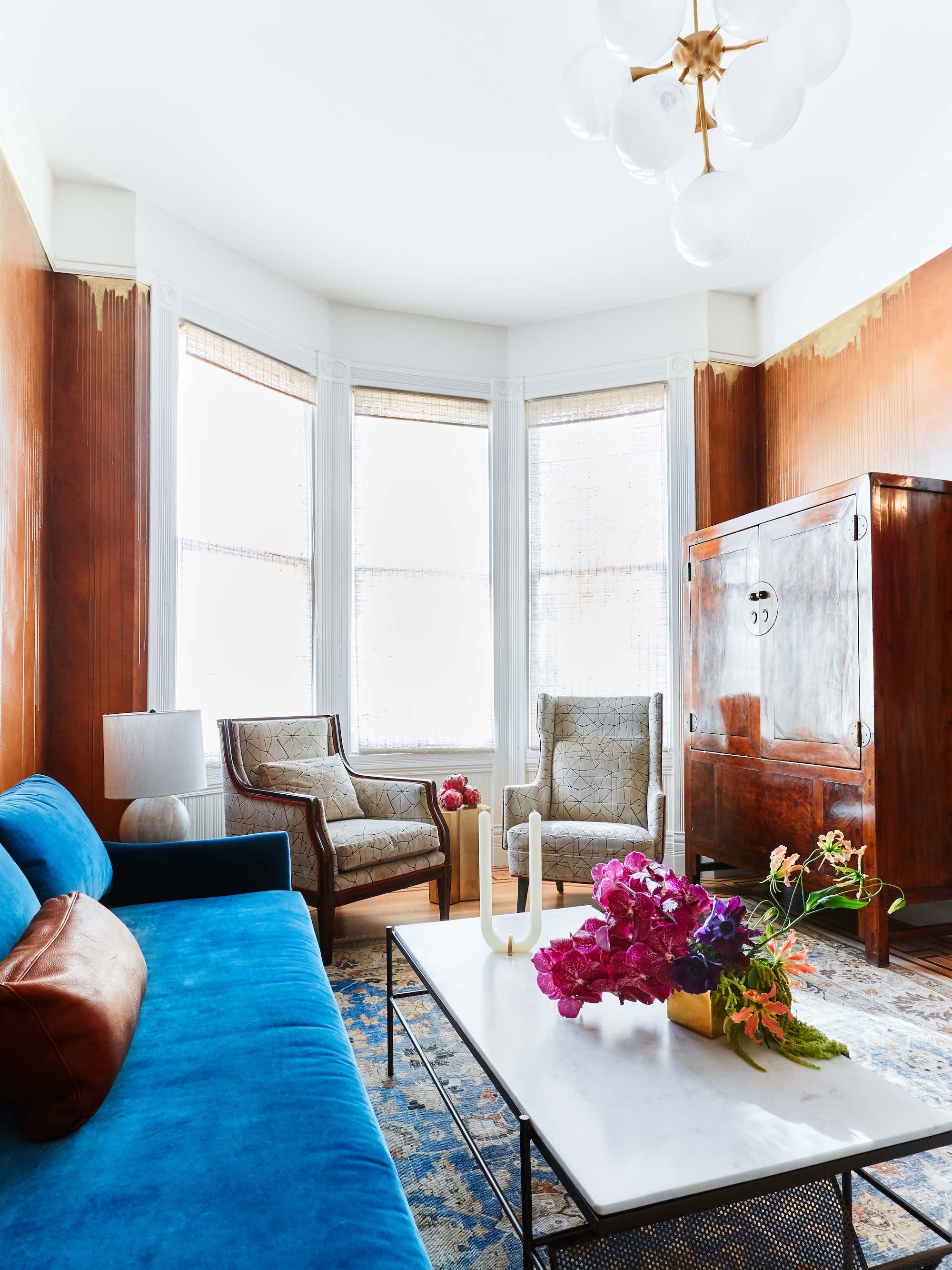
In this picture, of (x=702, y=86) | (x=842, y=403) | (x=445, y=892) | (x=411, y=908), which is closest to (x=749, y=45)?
(x=702, y=86)

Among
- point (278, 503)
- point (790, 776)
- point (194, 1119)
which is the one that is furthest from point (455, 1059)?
point (278, 503)

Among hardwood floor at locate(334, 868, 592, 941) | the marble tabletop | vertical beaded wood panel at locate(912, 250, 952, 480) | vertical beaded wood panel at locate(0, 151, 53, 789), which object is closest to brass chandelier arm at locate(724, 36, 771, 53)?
vertical beaded wood panel at locate(912, 250, 952, 480)

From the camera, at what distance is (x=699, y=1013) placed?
4.75ft

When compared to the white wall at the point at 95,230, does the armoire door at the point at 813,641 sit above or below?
below

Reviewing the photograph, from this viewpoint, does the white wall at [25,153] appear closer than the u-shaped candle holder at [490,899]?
No

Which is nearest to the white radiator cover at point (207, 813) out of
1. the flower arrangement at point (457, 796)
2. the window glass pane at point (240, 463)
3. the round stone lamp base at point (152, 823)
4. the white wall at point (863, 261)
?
the round stone lamp base at point (152, 823)

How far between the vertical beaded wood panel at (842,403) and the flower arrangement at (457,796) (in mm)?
2213

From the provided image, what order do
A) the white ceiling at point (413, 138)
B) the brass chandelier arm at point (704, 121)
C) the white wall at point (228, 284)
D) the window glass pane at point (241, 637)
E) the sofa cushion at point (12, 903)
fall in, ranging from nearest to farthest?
1. the sofa cushion at point (12, 903)
2. the brass chandelier arm at point (704, 121)
3. the white ceiling at point (413, 138)
4. the white wall at point (228, 284)
5. the window glass pane at point (241, 637)

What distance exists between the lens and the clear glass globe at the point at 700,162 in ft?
7.29

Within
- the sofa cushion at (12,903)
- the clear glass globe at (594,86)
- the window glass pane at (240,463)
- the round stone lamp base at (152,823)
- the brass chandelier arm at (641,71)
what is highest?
the brass chandelier arm at (641,71)

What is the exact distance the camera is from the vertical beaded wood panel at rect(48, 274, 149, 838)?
3279mm

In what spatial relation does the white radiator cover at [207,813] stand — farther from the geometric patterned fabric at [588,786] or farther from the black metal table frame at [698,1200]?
the black metal table frame at [698,1200]

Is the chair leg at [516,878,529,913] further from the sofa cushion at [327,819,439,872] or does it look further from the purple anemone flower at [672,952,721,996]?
the purple anemone flower at [672,952,721,996]

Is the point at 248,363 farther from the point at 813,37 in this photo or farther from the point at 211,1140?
the point at 211,1140
